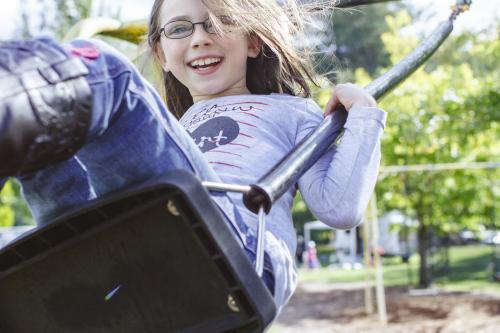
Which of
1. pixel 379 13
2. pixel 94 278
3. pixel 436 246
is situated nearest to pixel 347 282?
pixel 436 246

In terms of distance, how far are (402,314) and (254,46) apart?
23.4ft

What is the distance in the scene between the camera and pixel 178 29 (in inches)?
66.4

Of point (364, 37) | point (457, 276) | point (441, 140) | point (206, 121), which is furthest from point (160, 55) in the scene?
point (364, 37)

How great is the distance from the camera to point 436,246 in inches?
452

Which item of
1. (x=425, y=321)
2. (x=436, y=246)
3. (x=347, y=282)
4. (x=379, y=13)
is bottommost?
(x=347, y=282)

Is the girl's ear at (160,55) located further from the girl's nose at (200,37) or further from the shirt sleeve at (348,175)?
the shirt sleeve at (348,175)

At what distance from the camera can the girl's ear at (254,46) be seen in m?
1.84

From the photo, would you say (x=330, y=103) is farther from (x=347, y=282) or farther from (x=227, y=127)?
(x=347, y=282)

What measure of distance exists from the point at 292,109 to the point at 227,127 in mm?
197

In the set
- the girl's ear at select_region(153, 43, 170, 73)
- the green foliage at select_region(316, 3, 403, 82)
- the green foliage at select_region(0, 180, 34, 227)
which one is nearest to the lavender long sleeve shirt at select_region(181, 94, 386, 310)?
the girl's ear at select_region(153, 43, 170, 73)

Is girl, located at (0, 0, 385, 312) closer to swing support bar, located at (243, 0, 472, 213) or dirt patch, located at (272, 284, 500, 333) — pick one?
swing support bar, located at (243, 0, 472, 213)

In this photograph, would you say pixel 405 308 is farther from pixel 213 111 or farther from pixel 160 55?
pixel 213 111

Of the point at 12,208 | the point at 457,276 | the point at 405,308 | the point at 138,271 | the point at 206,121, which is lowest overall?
the point at 12,208

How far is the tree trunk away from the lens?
9.62 meters
